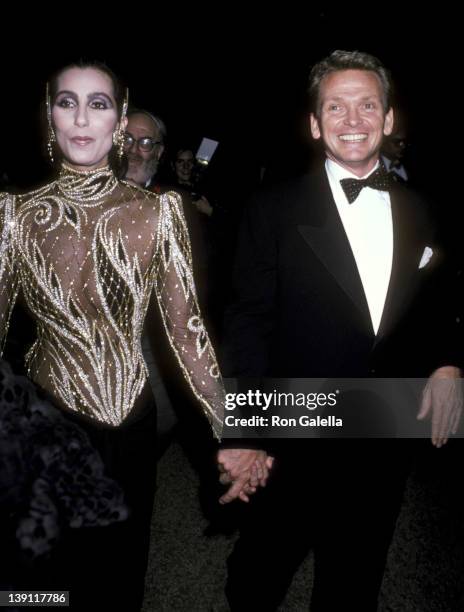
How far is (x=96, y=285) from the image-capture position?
1.38m

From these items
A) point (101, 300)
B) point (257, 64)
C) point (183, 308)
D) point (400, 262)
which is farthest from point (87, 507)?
point (257, 64)

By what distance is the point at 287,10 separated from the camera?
24.1ft

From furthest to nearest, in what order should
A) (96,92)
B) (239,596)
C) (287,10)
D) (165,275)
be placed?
(287,10) → (239,596) → (165,275) → (96,92)

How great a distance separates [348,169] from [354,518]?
1.27 metres

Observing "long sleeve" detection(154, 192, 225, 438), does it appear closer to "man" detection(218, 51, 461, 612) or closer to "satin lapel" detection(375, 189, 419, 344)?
"man" detection(218, 51, 461, 612)

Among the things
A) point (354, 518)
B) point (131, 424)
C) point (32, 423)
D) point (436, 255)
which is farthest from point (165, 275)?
point (354, 518)

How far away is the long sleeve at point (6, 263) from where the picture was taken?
138cm

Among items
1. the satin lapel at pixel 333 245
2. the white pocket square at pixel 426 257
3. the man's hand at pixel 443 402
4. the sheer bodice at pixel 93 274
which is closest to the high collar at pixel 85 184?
the sheer bodice at pixel 93 274

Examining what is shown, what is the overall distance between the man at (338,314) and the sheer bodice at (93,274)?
1.09 ft

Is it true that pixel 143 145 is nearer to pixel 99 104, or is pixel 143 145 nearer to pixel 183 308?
pixel 99 104

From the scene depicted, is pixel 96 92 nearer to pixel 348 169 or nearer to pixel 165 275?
pixel 165 275

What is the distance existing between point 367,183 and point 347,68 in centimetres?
41

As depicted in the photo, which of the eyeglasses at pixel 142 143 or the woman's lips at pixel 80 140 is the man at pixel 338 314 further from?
the eyeglasses at pixel 142 143

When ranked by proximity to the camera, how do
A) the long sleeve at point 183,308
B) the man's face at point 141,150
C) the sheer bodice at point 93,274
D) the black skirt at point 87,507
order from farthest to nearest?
the man's face at point 141,150 → the long sleeve at point 183,308 → the sheer bodice at point 93,274 → the black skirt at point 87,507
